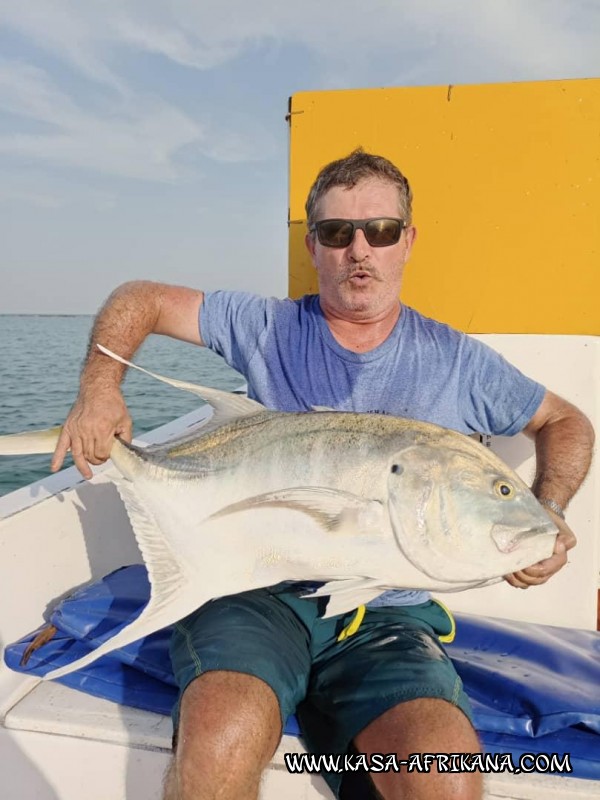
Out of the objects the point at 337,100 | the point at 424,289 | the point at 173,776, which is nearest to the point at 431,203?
the point at 424,289

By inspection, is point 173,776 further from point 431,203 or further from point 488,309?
point 431,203

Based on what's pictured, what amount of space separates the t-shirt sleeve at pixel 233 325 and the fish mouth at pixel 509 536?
1254mm

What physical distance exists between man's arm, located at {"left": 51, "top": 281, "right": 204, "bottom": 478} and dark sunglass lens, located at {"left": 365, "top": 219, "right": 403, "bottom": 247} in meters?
0.74

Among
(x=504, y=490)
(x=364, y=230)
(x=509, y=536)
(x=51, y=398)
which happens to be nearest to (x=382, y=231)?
(x=364, y=230)

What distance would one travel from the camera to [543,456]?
2393 millimetres

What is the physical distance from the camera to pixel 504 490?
64.6 inches

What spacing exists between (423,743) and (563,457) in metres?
1.16

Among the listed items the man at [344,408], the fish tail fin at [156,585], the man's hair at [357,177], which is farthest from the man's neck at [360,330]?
the fish tail fin at [156,585]

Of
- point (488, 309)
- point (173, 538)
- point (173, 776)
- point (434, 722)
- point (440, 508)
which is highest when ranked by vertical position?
point (488, 309)

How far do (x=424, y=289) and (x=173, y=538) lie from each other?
2033 mm

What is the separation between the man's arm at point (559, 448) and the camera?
90.7 inches

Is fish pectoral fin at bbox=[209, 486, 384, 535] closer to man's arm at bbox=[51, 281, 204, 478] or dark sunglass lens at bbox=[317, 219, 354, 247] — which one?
man's arm at bbox=[51, 281, 204, 478]

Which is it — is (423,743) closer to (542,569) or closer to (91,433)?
(542,569)

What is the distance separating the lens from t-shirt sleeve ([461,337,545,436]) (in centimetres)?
247
